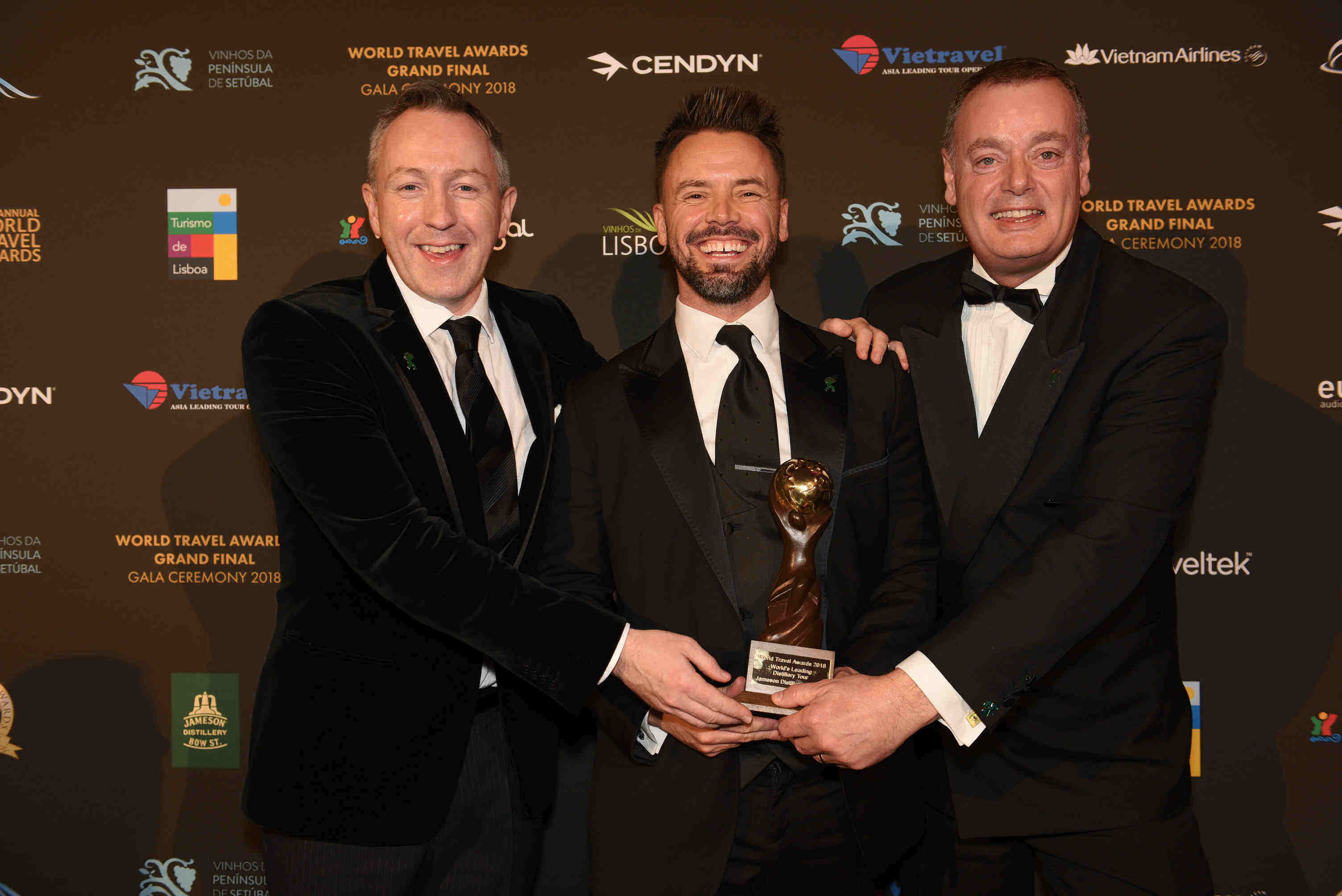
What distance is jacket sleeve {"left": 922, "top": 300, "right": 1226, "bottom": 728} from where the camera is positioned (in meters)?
1.81

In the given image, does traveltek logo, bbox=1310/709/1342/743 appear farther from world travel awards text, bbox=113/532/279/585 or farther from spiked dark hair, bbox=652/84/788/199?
world travel awards text, bbox=113/532/279/585

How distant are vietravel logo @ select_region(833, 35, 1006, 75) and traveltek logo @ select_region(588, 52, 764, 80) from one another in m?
0.32

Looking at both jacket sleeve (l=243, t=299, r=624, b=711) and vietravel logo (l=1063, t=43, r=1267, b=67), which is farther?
vietravel logo (l=1063, t=43, r=1267, b=67)

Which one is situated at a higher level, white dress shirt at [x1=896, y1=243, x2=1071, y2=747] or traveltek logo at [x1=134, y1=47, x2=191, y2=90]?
traveltek logo at [x1=134, y1=47, x2=191, y2=90]

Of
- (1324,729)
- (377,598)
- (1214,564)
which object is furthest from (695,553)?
(1324,729)

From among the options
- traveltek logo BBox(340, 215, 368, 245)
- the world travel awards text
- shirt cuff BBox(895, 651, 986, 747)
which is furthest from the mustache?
the world travel awards text

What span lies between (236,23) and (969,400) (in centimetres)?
286

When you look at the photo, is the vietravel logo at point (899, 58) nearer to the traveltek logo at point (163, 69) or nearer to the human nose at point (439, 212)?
the human nose at point (439, 212)

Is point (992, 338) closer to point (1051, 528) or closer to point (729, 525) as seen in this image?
point (1051, 528)

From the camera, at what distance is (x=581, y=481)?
205 cm

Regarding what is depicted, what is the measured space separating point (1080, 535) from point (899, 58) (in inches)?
78.9

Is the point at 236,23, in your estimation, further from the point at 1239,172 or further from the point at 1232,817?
the point at 1232,817

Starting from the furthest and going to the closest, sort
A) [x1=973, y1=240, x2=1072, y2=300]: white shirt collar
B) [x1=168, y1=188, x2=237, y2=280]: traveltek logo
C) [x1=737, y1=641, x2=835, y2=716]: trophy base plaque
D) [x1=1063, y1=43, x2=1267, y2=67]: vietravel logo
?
[x1=168, y1=188, x2=237, y2=280]: traveltek logo, [x1=1063, y1=43, x2=1267, y2=67]: vietravel logo, [x1=973, y1=240, x2=1072, y2=300]: white shirt collar, [x1=737, y1=641, x2=835, y2=716]: trophy base plaque

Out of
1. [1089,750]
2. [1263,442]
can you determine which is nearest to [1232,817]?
[1263,442]
